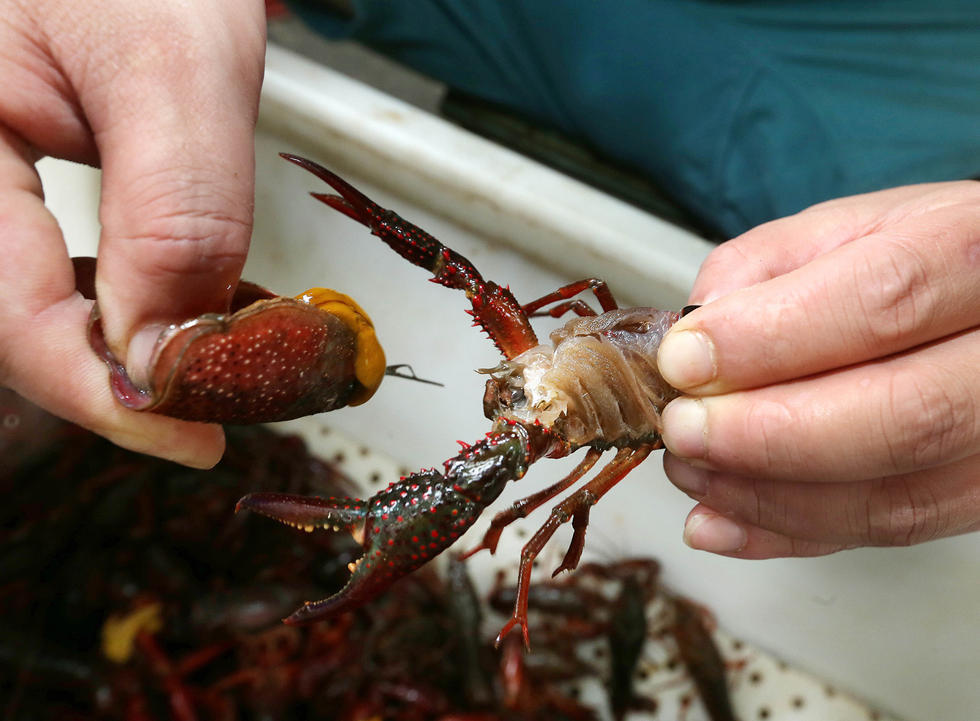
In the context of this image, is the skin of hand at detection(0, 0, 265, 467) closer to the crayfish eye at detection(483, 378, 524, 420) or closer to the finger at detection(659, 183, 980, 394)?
the crayfish eye at detection(483, 378, 524, 420)

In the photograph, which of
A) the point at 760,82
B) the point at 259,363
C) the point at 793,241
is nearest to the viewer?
the point at 259,363

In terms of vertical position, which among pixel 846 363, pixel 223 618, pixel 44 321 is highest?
pixel 846 363

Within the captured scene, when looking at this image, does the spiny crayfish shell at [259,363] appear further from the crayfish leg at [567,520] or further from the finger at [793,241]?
the finger at [793,241]

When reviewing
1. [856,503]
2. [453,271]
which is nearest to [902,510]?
→ [856,503]

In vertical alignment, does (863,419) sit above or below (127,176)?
above

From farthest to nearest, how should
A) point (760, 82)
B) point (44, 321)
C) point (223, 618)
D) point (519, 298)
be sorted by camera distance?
point (223, 618) < point (519, 298) < point (760, 82) < point (44, 321)

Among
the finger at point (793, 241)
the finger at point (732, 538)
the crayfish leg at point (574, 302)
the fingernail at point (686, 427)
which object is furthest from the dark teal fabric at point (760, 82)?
the fingernail at point (686, 427)

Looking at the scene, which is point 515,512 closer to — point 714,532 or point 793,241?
point 714,532
